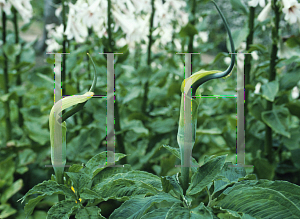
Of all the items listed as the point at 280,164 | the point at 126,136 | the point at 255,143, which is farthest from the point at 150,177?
the point at 280,164

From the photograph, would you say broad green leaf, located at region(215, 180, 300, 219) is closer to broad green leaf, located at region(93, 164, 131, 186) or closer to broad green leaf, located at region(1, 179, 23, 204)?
broad green leaf, located at region(93, 164, 131, 186)

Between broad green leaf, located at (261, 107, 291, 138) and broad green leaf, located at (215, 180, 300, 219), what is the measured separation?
75 cm

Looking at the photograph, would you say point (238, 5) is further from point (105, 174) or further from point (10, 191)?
point (10, 191)

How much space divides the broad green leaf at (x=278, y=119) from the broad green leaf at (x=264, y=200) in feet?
2.46

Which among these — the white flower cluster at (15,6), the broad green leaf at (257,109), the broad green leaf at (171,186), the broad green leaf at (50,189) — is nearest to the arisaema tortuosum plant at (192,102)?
the broad green leaf at (171,186)

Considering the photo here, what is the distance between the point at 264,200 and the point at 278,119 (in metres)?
0.89

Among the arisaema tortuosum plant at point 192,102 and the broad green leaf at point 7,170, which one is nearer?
the arisaema tortuosum plant at point 192,102

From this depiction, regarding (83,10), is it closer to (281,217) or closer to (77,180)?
(77,180)

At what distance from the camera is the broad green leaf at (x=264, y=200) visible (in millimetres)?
550

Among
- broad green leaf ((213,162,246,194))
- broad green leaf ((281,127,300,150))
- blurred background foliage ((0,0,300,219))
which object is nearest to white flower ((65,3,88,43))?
blurred background foliage ((0,0,300,219))

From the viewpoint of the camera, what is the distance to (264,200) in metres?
0.58

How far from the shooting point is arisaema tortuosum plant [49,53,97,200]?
610 mm

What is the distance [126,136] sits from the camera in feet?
5.50

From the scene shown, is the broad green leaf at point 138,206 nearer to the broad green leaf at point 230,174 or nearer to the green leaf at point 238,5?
the broad green leaf at point 230,174
